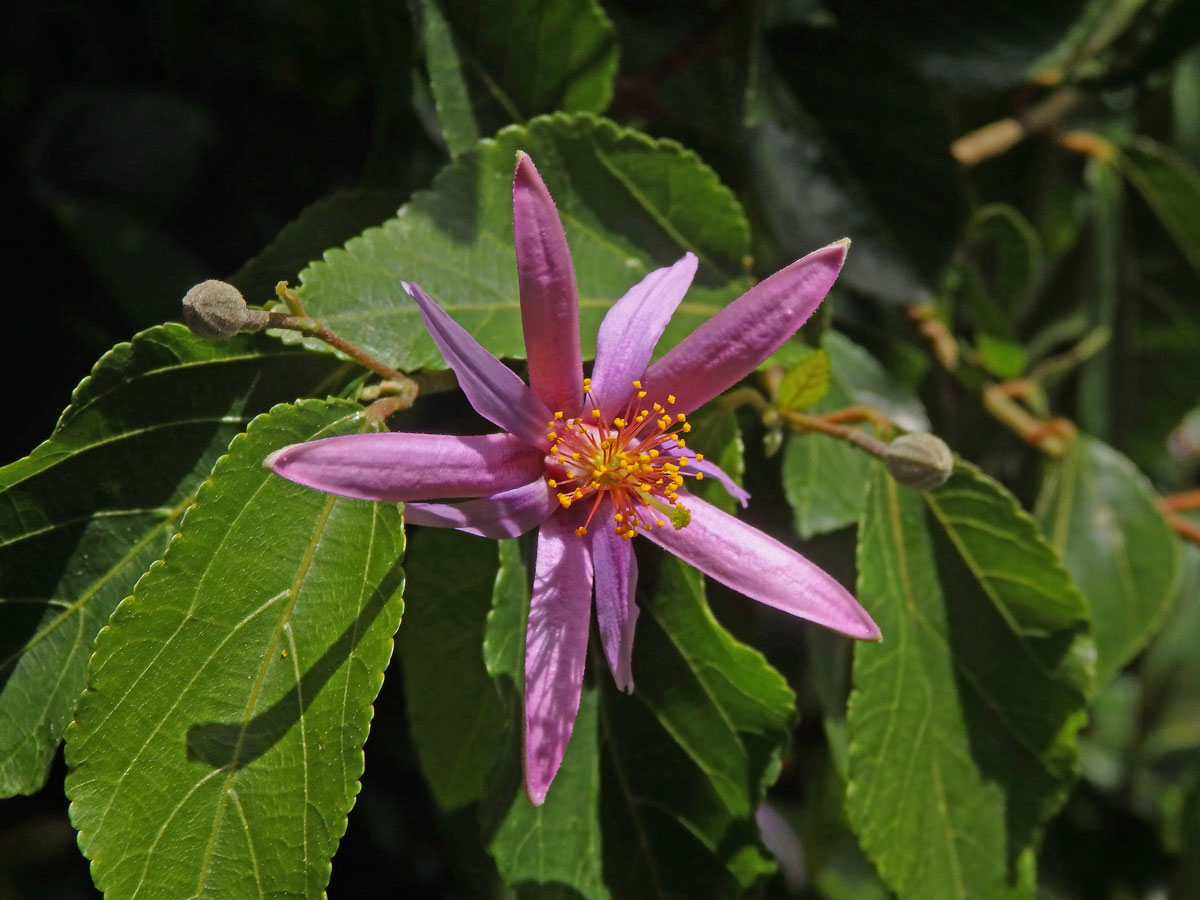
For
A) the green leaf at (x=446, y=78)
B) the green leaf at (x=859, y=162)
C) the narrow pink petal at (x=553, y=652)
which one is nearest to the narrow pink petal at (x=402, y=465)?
the narrow pink petal at (x=553, y=652)

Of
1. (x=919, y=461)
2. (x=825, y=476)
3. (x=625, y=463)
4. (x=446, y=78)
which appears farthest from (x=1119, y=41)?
(x=625, y=463)

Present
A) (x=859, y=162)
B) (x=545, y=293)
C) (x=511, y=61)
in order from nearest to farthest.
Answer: (x=545, y=293) < (x=511, y=61) < (x=859, y=162)

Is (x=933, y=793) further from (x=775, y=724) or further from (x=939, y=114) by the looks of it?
(x=939, y=114)

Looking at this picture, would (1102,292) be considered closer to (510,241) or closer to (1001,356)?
(1001,356)

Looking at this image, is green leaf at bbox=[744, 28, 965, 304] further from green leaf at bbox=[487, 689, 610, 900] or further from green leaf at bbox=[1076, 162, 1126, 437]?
green leaf at bbox=[487, 689, 610, 900]

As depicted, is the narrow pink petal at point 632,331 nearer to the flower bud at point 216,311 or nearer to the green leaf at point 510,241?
the green leaf at point 510,241
